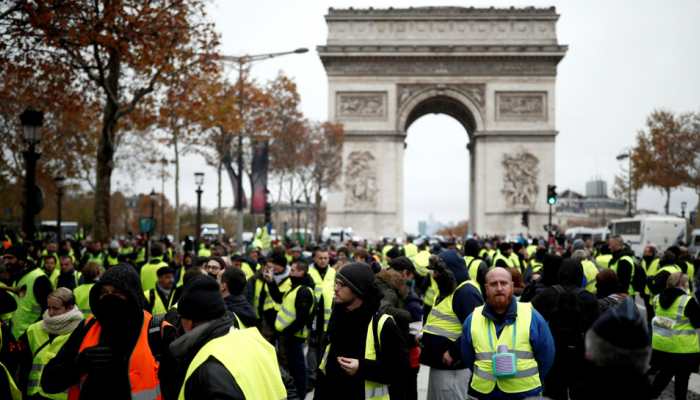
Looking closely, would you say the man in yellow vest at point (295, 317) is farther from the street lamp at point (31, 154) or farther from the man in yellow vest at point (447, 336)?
the street lamp at point (31, 154)

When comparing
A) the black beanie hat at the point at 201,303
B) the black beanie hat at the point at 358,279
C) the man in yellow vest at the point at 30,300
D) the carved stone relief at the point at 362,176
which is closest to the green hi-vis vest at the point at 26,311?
the man in yellow vest at the point at 30,300

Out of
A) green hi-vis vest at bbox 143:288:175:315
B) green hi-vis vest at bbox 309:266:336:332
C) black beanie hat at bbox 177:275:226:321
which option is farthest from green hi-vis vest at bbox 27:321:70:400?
green hi-vis vest at bbox 309:266:336:332

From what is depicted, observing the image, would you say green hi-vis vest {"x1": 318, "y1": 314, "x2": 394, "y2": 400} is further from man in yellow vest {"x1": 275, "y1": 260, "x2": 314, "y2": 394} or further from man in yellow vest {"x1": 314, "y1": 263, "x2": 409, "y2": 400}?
man in yellow vest {"x1": 275, "y1": 260, "x2": 314, "y2": 394}

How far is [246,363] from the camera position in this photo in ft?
11.1

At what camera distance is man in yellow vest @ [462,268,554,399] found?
4.83m

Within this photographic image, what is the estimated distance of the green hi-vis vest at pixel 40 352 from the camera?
5.61 metres

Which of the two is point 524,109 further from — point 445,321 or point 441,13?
point 445,321

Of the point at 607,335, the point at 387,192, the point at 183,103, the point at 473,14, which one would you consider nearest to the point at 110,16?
the point at 183,103

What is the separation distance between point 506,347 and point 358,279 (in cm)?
108

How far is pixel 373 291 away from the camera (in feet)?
15.8

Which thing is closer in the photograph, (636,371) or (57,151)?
(636,371)

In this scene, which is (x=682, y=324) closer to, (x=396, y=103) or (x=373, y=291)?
(x=373, y=291)

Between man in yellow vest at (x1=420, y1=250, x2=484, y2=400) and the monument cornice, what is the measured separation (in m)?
39.2

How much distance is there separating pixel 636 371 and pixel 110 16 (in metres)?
14.8
